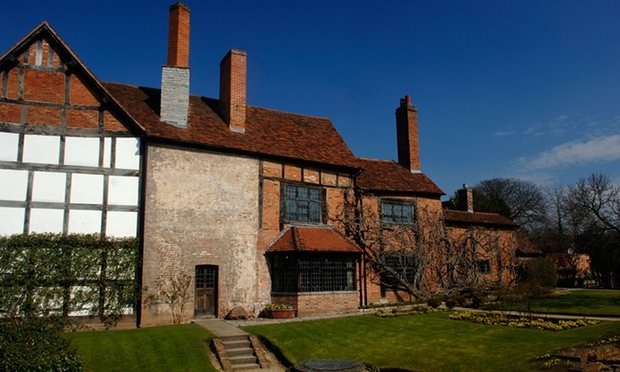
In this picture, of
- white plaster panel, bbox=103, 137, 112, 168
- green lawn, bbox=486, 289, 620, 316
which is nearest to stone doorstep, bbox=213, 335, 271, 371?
white plaster panel, bbox=103, 137, 112, 168

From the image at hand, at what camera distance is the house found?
57.9 ft

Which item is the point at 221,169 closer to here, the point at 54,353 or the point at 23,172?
the point at 23,172

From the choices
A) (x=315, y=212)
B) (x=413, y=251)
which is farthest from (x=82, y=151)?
(x=413, y=251)

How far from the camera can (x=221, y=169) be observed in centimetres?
2089

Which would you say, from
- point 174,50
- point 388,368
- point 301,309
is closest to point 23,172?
point 174,50

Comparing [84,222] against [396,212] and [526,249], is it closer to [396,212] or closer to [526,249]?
[396,212]

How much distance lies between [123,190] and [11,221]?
12.3 feet

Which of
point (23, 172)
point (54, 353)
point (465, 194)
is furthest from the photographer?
point (465, 194)

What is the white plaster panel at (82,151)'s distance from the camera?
18.0 metres

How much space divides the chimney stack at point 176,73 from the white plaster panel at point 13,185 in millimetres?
5854

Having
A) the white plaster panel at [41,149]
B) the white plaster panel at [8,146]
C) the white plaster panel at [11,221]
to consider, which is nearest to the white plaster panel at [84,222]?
the white plaster panel at [11,221]

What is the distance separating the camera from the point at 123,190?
18.5 m

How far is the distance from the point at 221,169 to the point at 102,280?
639 cm

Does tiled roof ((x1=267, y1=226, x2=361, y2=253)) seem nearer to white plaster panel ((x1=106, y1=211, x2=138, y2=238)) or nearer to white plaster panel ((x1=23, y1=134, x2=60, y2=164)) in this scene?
white plaster panel ((x1=106, y1=211, x2=138, y2=238))
